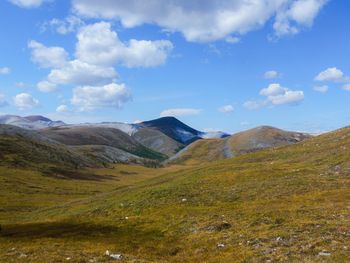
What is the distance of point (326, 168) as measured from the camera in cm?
6031

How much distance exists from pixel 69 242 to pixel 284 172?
1408 inches

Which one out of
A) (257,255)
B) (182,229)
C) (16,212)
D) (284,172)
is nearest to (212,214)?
(182,229)

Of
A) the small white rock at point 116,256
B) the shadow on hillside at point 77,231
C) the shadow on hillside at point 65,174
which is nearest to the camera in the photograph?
the small white rock at point 116,256

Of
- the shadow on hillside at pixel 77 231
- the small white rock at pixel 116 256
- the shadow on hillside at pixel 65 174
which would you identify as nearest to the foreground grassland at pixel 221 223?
the shadow on hillside at pixel 77 231

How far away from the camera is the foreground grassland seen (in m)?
27.9

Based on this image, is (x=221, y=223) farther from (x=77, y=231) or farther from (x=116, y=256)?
(x=77, y=231)

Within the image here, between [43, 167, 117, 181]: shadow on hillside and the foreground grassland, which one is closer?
the foreground grassland

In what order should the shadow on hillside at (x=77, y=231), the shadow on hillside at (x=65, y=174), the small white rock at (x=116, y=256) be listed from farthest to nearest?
the shadow on hillside at (x=65, y=174) → the shadow on hillside at (x=77, y=231) → the small white rock at (x=116, y=256)

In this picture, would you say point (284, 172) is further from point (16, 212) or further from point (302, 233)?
point (16, 212)

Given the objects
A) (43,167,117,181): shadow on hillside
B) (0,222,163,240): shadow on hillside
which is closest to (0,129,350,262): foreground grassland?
(0,222,163,240): shadow on hillside

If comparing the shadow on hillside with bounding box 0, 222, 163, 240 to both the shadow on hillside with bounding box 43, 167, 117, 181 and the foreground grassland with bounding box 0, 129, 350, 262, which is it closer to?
the foreground grassland with bounding box 0, 129, 350, 262

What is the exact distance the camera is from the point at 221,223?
36.5 metres

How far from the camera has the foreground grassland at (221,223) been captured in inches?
1099

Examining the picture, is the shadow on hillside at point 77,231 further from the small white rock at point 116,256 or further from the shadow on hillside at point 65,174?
the shadow on hillside at point 65,174
